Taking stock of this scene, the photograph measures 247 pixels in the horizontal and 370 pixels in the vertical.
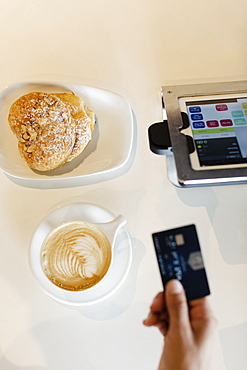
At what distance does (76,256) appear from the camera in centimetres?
64

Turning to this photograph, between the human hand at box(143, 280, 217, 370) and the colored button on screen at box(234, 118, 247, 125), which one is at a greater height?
the colored button on screen at box(234, 118, 247, 125)

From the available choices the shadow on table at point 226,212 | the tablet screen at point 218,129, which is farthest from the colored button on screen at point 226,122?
the shadow on table at point 226,212

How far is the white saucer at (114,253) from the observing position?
0.63m

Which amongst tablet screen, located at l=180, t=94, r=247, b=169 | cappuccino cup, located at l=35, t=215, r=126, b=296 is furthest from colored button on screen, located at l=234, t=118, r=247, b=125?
cappuccino cup, located at l=35, t=215, r=126, b=296

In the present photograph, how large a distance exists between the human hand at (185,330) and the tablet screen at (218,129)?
27 centimetres

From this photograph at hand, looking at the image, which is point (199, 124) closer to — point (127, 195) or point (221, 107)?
point (221, 107)

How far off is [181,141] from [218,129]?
0.29 feet

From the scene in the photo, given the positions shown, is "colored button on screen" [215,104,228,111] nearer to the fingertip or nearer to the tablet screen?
the tablet screen

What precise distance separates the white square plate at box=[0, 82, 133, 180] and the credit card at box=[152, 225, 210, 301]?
304 millimetres

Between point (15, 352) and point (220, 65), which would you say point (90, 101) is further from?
point (15, 352)

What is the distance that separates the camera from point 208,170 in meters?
0.61

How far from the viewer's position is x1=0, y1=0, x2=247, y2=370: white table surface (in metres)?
0.64

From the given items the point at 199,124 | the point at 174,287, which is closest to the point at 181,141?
the point at 199,124

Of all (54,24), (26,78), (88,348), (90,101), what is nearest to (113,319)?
(88,348)
